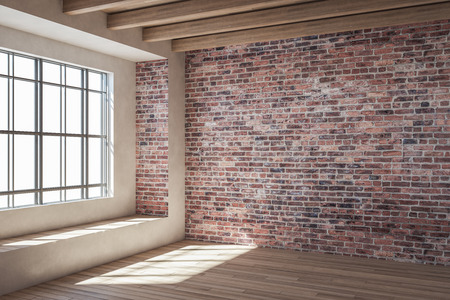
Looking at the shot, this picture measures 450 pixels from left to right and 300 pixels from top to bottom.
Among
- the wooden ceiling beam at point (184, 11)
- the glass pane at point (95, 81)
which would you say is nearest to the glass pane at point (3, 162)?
the glass pane at point (95, 81)

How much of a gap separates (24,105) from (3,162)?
674 millimetres

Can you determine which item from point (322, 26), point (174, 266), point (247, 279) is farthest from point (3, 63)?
point (322, 26)

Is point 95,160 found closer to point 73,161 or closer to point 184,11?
point 73,161

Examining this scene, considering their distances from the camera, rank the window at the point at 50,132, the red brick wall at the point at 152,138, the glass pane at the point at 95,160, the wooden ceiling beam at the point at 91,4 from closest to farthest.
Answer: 1. the wooden ceiling beam at the point at 91,4
2. the window at the point at 50,132
3. the glass pane at the point at 95,160
4. the red brick wall at the point at 152,138

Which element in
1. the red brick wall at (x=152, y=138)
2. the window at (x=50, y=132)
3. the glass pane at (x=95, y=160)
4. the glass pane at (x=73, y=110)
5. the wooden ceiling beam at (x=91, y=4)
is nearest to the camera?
the wooden ceiling beam at (x=91, y=4)

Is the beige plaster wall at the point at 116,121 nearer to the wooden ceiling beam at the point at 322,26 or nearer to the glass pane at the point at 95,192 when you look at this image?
the glass pane at the point at 95,192

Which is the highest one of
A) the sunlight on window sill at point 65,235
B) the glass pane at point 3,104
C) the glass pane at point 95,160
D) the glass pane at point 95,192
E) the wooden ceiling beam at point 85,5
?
the wooden ceiling beam at point 85,5

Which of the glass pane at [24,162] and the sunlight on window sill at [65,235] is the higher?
the glass pane at [24,162]

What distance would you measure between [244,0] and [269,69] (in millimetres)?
1733

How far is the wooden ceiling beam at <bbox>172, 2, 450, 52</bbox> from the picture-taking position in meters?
4.68

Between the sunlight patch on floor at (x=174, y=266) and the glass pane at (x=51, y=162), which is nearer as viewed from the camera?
the sunlight patch on floor at (x=174, y=266)

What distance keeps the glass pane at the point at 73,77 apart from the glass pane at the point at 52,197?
1356 mm

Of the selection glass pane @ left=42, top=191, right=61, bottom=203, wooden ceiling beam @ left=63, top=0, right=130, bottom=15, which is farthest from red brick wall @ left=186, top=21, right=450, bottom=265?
wooden ceiling beam @ left=63, top=0, right=130, bottom=15

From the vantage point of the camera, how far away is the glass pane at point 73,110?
18.0ft
